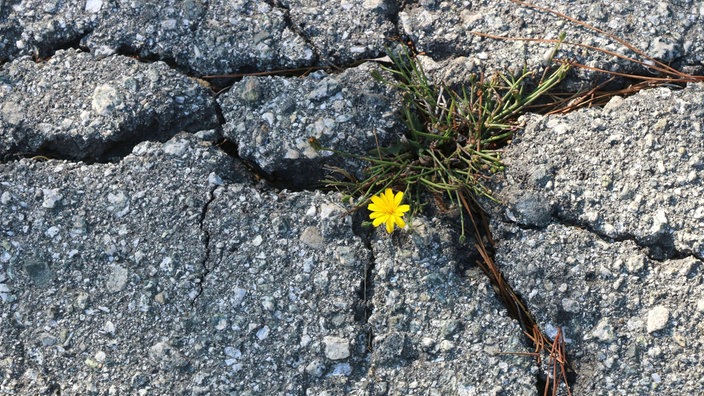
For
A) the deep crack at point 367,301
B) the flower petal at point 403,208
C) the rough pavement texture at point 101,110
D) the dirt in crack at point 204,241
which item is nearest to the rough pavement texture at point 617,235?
the flower petal at point 403,208

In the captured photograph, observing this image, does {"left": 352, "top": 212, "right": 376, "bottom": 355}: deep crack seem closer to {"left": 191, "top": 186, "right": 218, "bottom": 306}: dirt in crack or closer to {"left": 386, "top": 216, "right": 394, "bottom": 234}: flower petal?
{"left": 386, "top": 216, "right": 394, "bottom": 234}: flower petal

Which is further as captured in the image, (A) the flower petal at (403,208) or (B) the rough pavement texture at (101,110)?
(B) the rough pavement texture at (101,110)

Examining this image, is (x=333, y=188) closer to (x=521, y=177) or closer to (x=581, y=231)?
(x=521, y=177)

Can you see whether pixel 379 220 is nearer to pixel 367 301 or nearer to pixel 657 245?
pixel 367 301

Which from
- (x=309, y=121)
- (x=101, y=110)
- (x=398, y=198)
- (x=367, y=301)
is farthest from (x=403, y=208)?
(x=101, y=110)

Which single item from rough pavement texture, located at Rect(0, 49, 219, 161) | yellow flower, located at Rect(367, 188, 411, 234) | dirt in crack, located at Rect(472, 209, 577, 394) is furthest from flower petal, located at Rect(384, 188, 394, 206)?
rough pavement texture, located at Rect(0, 49, 219, 161)

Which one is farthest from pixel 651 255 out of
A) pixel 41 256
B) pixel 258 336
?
pixel 41 256

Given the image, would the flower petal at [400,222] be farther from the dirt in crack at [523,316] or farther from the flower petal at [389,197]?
the dirt in crack at [523,316]
